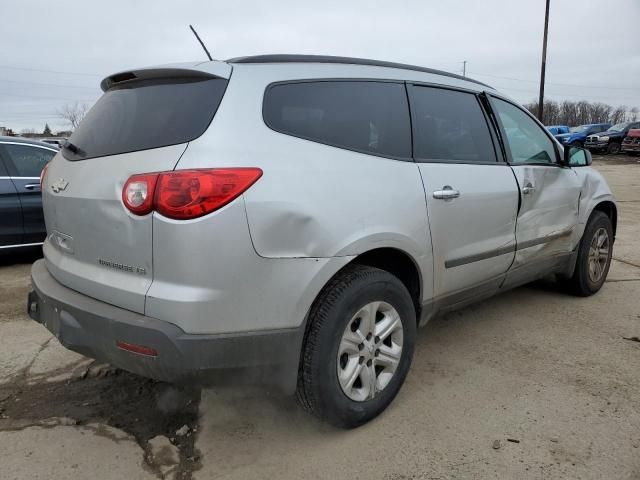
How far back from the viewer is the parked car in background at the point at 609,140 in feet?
90.7

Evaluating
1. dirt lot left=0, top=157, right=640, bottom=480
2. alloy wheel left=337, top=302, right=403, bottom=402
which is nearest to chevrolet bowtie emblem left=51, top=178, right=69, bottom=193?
dirt lot left=0, top=157, right=640, bottom=480

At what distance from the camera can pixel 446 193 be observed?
2.77 metres

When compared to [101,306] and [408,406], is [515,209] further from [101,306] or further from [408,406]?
[101,306]

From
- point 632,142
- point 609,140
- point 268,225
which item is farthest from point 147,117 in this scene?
point 609,140

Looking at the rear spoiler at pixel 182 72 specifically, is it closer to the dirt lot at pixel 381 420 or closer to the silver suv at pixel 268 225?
the silver suv at pixel 268 225

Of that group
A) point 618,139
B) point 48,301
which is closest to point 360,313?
point 48,301

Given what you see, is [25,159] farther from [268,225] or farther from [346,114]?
[268,225]

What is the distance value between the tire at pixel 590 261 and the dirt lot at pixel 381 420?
70cm

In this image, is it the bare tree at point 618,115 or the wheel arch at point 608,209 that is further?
the bare tree at point 618,115

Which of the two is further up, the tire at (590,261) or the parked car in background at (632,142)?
the tire at (590,261)

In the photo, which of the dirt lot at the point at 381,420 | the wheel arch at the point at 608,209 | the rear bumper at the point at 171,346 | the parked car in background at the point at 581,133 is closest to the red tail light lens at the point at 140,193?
the rear bumper at the point at 171,346

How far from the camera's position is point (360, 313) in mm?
2404

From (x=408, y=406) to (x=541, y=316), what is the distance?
5.97ft

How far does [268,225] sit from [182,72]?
0.84m
